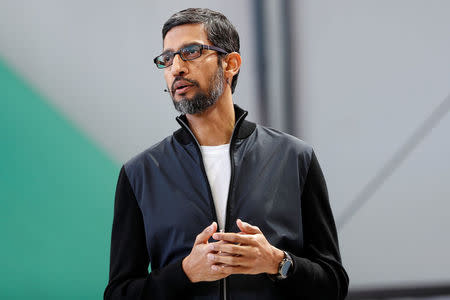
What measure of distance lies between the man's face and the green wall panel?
827mm

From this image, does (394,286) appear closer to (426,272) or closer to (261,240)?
(426,272)

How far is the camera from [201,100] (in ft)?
4.39

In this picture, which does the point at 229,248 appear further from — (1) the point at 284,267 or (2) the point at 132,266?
(2) the point at 132,266

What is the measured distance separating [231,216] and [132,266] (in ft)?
1.03

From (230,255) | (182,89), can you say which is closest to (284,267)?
(230,255)

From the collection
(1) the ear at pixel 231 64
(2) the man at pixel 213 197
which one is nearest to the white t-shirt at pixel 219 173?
(2) the man at pixel 213 197

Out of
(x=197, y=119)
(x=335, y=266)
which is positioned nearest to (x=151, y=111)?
(x=197, y=119)

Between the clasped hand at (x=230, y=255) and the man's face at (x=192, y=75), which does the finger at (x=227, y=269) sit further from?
the man's face at (x=192, y=75)

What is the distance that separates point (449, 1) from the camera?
2217 millimetres

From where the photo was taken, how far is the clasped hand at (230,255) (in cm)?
109

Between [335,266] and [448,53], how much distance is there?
1.39 metres

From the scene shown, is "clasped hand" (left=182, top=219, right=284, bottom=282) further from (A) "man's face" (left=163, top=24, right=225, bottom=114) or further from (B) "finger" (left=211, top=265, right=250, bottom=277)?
(A) "man's face" (left=163, top=24, right=225, bottom=114)

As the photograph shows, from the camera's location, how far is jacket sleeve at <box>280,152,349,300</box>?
1217mm

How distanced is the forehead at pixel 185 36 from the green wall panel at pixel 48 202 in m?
0.84
